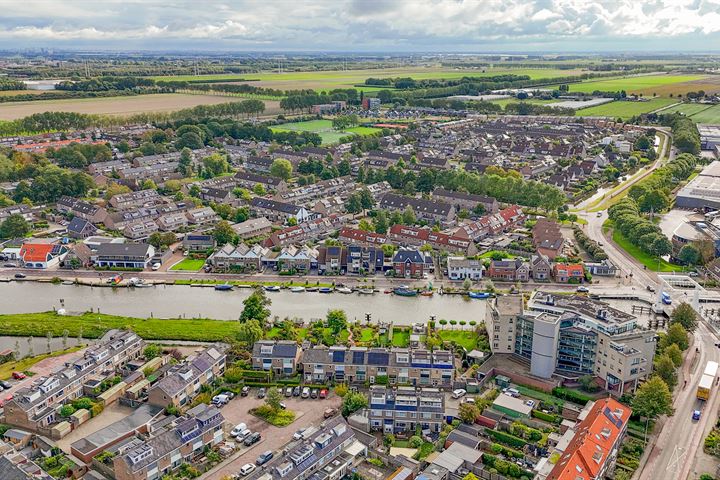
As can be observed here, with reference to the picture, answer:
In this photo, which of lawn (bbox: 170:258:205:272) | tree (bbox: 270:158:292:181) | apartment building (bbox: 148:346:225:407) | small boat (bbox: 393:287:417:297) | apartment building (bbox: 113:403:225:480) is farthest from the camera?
tree (bbox: 270:158:292:181)

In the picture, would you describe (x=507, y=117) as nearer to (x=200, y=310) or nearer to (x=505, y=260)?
(x=505, y=260)

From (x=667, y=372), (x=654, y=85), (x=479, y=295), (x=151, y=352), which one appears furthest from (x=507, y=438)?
(x=654, y=85)

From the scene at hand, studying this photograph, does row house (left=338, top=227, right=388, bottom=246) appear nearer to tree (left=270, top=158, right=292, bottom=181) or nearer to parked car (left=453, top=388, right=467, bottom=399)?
→ parked car (left=453, top=388, right=467, bottom=399)

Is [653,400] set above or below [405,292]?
above

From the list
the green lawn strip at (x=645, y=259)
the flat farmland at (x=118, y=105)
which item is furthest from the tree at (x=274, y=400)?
the flat farmland at (x=118, y=105)

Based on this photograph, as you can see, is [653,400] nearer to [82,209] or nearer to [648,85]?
[82,209]

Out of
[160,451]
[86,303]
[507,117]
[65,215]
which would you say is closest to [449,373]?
[160,451]

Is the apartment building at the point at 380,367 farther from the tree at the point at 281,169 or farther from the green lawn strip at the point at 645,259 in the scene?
the tree at the point at 281,169

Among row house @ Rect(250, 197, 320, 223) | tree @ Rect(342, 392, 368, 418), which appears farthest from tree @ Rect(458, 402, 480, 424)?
row house @ Rect(250, 197, 320, 223)
